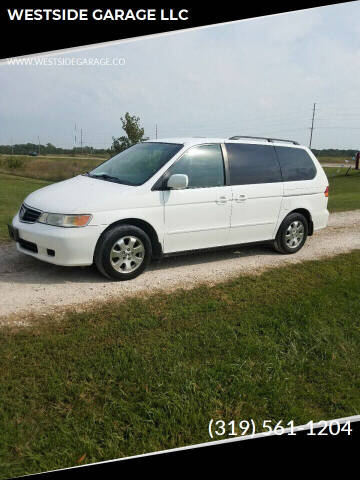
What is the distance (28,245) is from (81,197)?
921 millimetres

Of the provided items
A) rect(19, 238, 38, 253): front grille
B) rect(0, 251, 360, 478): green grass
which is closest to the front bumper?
rect(19, 238, 38, 253): front grille

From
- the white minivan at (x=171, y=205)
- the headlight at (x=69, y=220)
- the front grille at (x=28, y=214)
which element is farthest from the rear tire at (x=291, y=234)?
the front grille at (x=28, y=214)

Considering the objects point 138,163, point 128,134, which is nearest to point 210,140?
point 138,163

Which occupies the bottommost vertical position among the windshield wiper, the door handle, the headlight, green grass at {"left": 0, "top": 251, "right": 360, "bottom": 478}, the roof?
green grass at {"left": 0, "top": 251, "right": 360, "bottom": 478}

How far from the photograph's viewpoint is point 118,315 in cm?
434

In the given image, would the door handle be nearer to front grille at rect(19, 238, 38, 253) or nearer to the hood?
the hood

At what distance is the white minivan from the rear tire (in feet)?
0.06

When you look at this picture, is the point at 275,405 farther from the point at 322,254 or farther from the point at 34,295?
the point at 322,254

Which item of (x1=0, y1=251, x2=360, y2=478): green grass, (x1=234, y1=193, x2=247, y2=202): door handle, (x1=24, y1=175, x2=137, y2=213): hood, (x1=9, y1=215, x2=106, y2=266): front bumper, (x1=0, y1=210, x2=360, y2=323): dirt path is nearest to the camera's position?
(x1=0, y1=251, x2=360, y2=478): green grass

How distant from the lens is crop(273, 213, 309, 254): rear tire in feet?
23.0

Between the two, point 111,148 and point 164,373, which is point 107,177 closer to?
point 164,373

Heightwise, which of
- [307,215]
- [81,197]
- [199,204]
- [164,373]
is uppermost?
[81,197]

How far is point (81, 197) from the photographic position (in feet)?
17.3

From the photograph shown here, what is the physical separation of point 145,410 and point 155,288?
2312 millimetres
